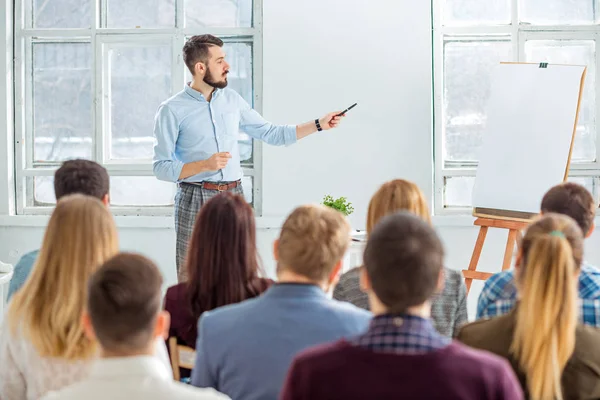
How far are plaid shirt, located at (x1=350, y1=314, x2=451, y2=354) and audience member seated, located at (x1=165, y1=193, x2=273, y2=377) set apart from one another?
3.26ft

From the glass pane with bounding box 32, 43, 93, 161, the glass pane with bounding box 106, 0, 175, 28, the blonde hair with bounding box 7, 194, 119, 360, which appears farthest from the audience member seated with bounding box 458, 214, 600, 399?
the glass pane with bounding box 32, 43, 93, 161

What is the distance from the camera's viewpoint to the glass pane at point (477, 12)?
5.55 metres

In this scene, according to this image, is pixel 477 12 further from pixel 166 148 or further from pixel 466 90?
pixel 166 148

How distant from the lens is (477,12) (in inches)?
219

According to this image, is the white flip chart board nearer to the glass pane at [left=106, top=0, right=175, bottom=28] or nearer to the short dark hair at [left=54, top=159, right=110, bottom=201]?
the glass pane at [left=106, top=0, right=175, bottom=28]

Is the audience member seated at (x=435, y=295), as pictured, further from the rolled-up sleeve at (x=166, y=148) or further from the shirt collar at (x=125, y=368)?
the rolled-up sleeve at (x=166, y=148)

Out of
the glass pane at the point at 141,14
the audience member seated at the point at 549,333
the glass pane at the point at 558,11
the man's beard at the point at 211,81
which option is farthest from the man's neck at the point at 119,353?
the glass pane at the point at 558,11

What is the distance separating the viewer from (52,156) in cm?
571

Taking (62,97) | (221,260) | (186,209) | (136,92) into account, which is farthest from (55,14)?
(221,260)

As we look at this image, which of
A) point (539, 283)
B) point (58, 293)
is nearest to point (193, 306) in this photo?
point (58, 293)

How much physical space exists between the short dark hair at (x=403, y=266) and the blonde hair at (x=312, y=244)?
1.59 ft

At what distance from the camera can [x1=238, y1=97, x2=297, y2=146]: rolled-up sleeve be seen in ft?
15.8

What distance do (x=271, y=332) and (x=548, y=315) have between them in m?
0.59

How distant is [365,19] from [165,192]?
1780mm
